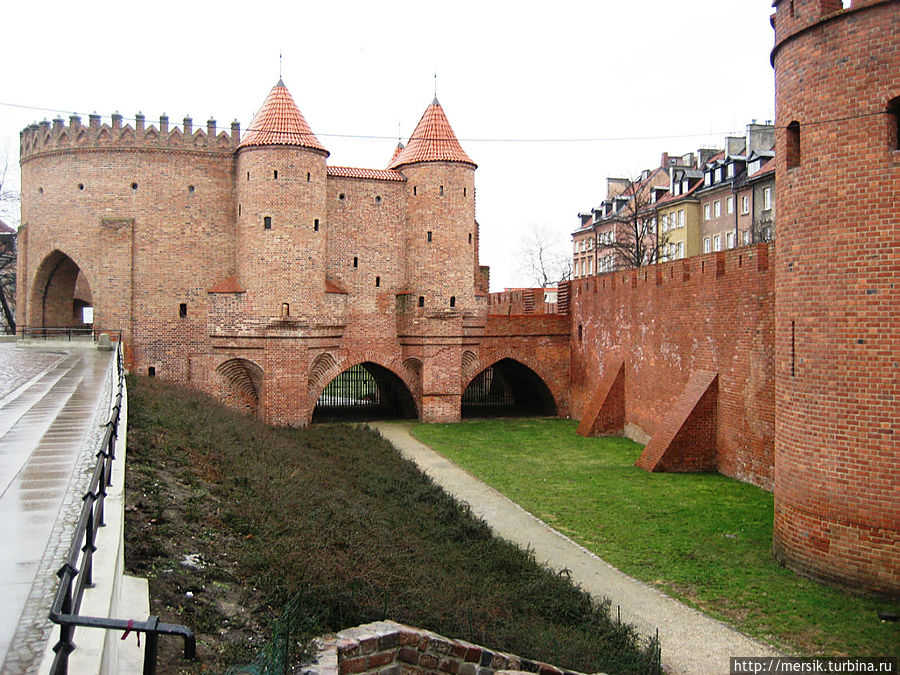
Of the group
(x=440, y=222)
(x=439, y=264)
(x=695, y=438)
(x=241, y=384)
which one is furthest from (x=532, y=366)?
(x=695, y=438)

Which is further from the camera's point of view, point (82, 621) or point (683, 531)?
point (683, 531)

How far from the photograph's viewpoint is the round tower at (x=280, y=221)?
23219 mm

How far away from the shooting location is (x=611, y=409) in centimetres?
2253

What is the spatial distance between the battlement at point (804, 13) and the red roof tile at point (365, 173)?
16.1m

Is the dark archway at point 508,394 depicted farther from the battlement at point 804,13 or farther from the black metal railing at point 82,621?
the black metal railing at point 82,621

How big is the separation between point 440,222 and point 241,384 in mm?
8442

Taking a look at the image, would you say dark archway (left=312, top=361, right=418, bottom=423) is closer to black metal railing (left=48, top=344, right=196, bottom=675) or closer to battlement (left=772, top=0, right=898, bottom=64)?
battlement (left=772, top=0, right=898, bottom=64)

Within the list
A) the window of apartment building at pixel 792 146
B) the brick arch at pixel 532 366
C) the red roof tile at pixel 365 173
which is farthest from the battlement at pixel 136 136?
the window of apartment building at pixel 792 146

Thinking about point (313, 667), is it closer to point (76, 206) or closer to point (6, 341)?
point (76, 206)

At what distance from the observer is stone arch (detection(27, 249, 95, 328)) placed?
87.4 feet

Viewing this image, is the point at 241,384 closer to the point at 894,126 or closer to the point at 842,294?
the point at 842,294

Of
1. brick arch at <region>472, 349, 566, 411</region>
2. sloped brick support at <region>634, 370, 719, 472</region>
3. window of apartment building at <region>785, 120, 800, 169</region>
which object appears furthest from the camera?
brick arch at <region>472, 349, 566, 411</region>

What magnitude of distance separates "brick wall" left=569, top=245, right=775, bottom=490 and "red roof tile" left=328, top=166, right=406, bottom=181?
7607mm

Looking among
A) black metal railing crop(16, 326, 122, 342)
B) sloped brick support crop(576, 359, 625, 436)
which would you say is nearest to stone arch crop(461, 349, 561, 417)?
sloped brick support crop(576, 359, 625, 436)
